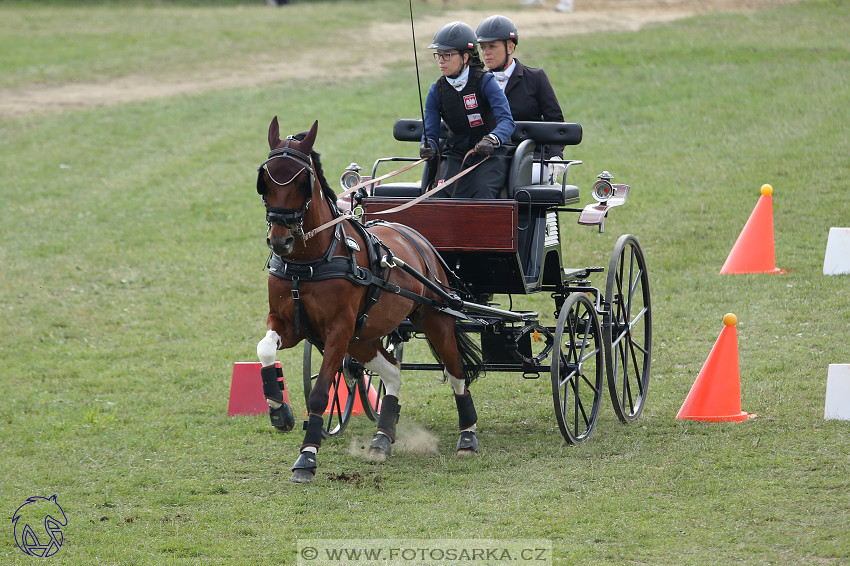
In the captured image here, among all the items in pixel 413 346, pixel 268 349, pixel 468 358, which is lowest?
pixel 413 346

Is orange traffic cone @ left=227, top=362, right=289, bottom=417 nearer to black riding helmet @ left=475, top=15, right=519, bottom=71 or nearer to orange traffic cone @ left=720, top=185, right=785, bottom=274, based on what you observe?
black riding helmet @ left=475, top=15, right=519, bottom=71

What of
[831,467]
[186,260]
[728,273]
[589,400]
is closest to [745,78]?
[728,273]

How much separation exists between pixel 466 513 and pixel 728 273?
6751 mm

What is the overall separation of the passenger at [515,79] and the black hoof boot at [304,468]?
2942 mm

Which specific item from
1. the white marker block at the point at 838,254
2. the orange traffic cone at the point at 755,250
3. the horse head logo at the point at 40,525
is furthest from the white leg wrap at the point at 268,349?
the white marker block at the point at 838,254

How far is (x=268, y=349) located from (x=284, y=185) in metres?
0.91

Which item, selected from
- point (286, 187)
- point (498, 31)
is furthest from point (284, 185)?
point (498, 31)

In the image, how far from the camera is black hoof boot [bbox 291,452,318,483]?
20.1 feet

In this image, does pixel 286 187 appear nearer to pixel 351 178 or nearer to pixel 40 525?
pixel 351 178

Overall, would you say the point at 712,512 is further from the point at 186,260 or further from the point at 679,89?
the point at 679,89

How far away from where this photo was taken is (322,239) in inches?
237

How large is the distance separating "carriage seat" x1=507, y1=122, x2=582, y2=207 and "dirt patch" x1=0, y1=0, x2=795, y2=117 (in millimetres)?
14211

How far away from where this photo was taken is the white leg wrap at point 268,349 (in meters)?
5.89

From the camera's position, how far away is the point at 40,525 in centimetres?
567
